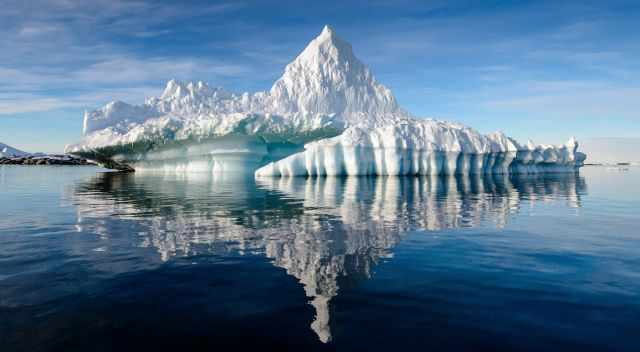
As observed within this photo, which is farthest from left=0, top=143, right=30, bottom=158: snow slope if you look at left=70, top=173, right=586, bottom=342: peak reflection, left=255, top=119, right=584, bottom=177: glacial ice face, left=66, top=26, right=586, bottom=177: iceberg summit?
left=70, top=173, right=586, bottom=342: peak reflection

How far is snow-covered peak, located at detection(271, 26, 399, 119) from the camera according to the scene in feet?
313

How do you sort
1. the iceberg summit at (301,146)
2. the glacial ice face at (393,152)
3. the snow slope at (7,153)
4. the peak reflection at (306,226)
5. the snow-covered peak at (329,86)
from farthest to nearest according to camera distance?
the snow slope at (7,153) → the snow-covered peak at (329,86) → the iceberg summit at (301,146) → the glacial ice face at (393,152) → the peak reflection at (306,226)

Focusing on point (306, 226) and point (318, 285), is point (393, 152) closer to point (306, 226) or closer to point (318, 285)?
point (306, 226)

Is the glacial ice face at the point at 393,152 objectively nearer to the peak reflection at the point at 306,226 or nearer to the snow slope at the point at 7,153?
the peak reflection at the point at 306,226

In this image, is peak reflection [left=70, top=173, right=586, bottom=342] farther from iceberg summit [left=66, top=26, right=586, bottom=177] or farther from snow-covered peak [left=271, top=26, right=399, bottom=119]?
snow-covered peak [left=271, top=26, right=399, bottom=119]

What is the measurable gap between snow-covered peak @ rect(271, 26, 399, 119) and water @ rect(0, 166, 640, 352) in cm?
8425

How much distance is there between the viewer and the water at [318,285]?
13.9 feet

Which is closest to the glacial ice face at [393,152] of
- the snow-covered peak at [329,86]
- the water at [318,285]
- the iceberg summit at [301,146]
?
the iceberg summit at [301,146]

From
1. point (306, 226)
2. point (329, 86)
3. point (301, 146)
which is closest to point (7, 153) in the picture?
point (329, 86)

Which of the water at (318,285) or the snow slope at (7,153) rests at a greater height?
the snow slope at (7,153)

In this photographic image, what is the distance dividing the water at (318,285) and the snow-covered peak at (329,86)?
84.2 meters

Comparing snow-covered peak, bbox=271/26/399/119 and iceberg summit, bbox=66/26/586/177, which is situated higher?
snow-covered peak, bbox=271/26/399/119

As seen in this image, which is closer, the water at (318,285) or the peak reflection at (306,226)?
the water at (318,285)

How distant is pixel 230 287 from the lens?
5832 mm
